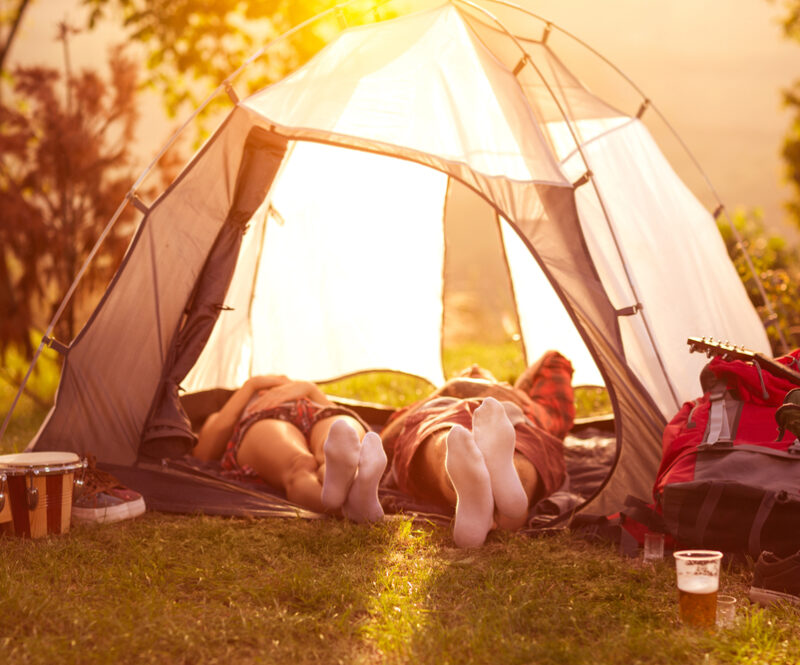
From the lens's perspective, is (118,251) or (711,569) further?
(118,251)

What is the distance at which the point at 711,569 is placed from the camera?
6.69ft

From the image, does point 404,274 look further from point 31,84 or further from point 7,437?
point 31,84

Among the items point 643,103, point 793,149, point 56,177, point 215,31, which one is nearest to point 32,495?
point 643,103

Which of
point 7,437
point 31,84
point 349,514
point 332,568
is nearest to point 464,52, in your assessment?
point 349,514

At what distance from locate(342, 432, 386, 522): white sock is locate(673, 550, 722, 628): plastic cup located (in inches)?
40.2

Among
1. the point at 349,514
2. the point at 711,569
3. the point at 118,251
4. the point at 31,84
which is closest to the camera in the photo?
the point at 711,569

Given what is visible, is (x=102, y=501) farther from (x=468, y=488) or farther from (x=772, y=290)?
(x=772, y=290)

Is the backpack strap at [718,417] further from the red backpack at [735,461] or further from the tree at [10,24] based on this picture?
the tree at [10,24]

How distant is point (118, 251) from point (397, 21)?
3.42m

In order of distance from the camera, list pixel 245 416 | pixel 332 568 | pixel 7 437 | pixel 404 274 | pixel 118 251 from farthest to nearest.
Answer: pixel 118 251 < pixel 404 274 < pixel 7 437 < pixel 245 416 < pixel 332 568

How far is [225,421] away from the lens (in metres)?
3.64

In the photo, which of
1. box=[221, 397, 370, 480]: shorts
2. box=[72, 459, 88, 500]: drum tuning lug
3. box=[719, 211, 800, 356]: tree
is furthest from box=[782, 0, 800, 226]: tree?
box=[72, 459, 88, 500]: drum tuning lug

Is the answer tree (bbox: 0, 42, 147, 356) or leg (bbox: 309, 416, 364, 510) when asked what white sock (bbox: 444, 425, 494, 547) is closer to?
leg (bbox: 309, 416, 364, 510)

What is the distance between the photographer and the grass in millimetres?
1967
